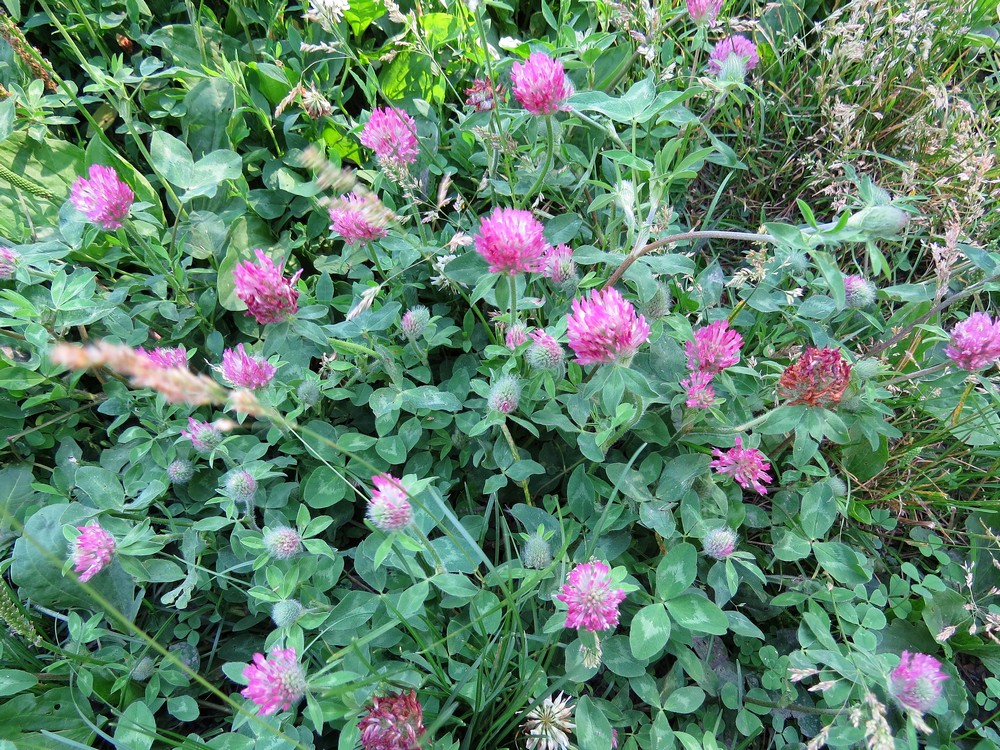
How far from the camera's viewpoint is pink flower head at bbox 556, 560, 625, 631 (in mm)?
1536

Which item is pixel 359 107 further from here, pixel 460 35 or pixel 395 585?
pixel 395 585

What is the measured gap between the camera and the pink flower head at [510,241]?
1574 mm

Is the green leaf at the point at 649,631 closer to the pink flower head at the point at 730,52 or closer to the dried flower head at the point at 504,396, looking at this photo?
the dried flower head at the point at 504,396

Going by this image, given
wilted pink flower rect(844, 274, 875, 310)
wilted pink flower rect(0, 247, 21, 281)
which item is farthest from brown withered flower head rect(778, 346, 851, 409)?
wilted pink flower rect(0, 247, 21, 281)

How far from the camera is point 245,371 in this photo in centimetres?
179

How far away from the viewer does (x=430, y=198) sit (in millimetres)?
2562

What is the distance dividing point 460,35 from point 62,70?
1.71 metres

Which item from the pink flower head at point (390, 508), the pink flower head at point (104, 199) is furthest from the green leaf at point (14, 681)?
the pink flower head at point (104, 199)

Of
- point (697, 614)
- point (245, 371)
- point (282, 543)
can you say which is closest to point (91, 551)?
point (282, 543)

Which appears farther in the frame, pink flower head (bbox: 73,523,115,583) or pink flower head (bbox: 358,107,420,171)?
pink flower head (bbox: 358,107,420,171)

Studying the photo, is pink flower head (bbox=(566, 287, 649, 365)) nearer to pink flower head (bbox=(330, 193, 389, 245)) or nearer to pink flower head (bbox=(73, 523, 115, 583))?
pink flower head (bbox=(330, 193, 389, 245))

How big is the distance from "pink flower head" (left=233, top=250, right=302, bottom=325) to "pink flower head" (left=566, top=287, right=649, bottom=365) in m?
0.77

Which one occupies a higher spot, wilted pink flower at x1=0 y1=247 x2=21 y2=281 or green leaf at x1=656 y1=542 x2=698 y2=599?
wilted pink flower at x1=0 y1=247 x2=21 y2=281

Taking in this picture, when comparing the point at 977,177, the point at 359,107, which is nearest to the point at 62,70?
the point at 359,107
